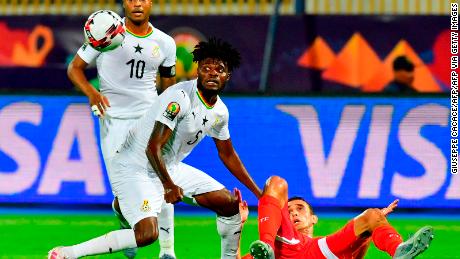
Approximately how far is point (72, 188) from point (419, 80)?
4.97 m

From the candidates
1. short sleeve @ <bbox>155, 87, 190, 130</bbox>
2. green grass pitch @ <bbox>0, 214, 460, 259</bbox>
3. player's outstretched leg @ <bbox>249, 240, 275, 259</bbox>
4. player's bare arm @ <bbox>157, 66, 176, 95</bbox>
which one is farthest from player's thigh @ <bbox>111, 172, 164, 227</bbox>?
green grass pitch @ <bbox>0, 214, 460, 259</bbox>

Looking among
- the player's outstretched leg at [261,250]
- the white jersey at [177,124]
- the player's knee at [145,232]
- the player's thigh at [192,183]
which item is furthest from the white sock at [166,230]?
the player's outstretched leg at [261,250]

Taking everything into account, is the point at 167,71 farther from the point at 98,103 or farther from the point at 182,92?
the point at 182,92

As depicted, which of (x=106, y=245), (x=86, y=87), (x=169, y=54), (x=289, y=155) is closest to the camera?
(x=106, y=245)

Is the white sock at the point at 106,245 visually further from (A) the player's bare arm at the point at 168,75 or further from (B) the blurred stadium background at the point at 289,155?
(B) the blurred stadium background at the point at 289,155

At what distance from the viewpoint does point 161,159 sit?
28.1 feet

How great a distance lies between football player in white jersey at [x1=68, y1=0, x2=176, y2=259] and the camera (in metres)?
9.97

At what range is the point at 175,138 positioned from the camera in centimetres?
912

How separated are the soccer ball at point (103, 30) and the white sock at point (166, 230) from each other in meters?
1.43

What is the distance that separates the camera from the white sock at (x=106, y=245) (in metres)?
8.89

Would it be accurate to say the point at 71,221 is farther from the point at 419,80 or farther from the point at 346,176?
the point at 419,80

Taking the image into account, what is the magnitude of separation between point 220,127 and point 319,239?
1.20 meters

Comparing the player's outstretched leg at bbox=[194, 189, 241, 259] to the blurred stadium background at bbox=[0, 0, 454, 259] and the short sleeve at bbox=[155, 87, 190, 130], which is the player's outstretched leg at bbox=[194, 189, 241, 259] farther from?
the blurred stadium background at bbox=[0, 0, 454, 259]

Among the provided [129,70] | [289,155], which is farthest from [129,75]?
[289,155]
